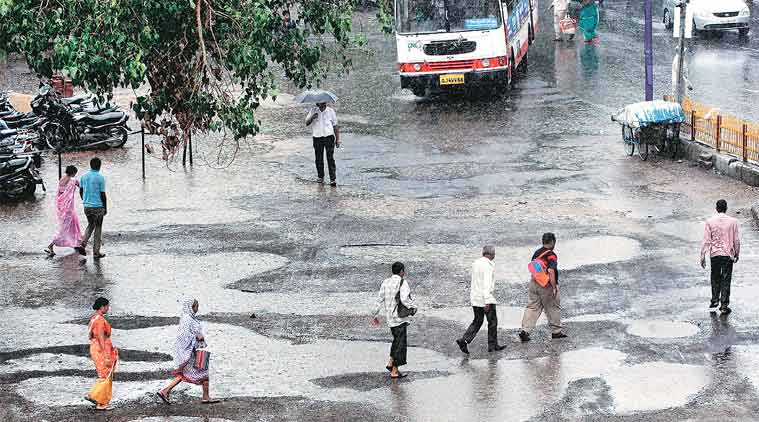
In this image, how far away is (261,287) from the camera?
15.5 m

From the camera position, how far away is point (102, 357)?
11.6 metres

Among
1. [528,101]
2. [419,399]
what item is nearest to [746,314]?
[419,399]

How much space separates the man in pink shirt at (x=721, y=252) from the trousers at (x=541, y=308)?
183cm

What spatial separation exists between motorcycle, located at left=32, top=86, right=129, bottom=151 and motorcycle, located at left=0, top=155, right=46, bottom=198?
2982mm

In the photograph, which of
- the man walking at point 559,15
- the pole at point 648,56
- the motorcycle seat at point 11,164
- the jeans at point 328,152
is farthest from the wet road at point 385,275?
the man walking at point 559,15

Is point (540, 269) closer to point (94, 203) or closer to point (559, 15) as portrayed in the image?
point (94, 203)

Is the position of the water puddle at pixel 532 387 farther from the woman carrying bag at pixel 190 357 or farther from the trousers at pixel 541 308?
the woman carrying bag at pixel 190 357

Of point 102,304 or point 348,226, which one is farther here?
point 348,226

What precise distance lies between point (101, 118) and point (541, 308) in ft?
44.2

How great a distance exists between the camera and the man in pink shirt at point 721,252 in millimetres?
13578

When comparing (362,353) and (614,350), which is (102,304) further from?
(614,350)

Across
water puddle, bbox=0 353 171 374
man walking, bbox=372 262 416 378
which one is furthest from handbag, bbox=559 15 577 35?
water puddle, bbox=0 353 171 374

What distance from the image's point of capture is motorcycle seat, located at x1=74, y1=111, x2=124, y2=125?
24.1 metres

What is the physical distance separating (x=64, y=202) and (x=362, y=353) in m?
5.93
